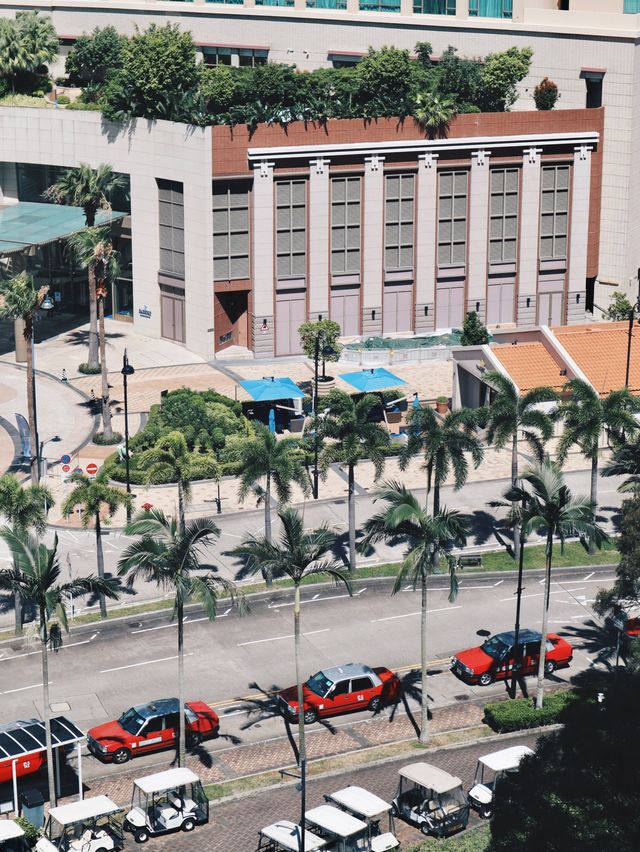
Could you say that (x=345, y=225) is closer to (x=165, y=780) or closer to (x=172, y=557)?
(x=172, y=557)

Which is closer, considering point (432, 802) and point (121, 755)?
point (432, 802)

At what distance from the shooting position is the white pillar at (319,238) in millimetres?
112562

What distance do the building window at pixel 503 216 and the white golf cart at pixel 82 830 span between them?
235 ft

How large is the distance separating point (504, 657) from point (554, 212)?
192ft

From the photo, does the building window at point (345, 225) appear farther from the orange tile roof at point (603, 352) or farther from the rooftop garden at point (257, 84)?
the orange tile roof at point (603, 352)

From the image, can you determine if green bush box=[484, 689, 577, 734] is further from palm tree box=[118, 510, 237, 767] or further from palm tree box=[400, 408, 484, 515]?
palm tree box=[118, 510, 237, 767]

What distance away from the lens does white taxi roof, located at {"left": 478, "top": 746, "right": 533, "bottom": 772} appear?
58031mm

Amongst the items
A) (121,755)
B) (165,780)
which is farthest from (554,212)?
(165,780)

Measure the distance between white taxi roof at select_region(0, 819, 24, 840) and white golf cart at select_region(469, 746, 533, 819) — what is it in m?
16.7

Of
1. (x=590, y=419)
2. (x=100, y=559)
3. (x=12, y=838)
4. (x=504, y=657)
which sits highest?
(x=590, y=419)

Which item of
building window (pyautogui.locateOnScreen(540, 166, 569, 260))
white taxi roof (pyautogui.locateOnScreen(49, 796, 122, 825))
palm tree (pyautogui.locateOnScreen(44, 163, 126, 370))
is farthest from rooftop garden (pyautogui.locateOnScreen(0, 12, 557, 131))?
white taxi roof (pyautogui.locateOnScreen(49, 796, 122, 825))

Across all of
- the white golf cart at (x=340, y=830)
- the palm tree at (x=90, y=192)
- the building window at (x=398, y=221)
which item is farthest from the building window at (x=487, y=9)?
the white golf cart at (x=340, y=830)

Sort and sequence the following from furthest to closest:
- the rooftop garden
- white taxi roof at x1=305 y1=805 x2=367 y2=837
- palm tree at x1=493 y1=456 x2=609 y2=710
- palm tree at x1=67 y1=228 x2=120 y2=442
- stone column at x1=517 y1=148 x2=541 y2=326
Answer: stone column at x1=517 y1=148 x2=541 y2=326
the rooftop garden
palm tree at x1=67 y1=228 x2=120 y2=442
palm tree at x1=493 y1=456 x2=609 y2=710
white taxi roof at x1=305 y1=805 x2=367 y2=837

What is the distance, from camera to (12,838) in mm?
53500
